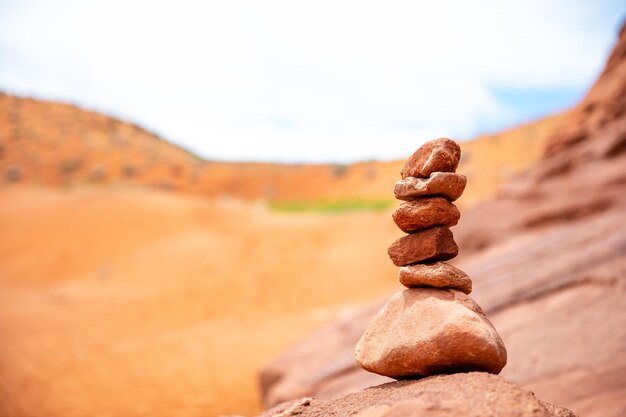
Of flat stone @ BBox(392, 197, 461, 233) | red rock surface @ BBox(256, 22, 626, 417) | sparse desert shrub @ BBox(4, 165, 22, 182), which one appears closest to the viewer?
flat stone @ BBox(392, 197, 461, 233)

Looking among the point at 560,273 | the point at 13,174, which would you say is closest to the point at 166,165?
the point at 13,174

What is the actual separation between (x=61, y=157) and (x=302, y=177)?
21358mm

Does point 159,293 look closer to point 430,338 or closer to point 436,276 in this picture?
point 436,276

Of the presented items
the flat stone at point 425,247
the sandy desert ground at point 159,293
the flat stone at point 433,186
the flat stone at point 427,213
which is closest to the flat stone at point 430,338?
the flat stone at point 425,247

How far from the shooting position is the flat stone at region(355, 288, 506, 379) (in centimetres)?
322

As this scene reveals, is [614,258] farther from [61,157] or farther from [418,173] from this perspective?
[61,157]

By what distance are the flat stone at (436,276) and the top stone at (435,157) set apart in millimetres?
658

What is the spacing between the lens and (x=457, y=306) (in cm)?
338

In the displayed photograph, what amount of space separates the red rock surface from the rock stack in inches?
72.4

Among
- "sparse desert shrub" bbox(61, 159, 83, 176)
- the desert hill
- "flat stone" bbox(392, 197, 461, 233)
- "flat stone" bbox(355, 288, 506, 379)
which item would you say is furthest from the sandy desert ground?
the desert hill

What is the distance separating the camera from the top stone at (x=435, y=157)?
11.9 feet

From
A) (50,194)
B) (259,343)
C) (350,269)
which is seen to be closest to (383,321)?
(259,343)

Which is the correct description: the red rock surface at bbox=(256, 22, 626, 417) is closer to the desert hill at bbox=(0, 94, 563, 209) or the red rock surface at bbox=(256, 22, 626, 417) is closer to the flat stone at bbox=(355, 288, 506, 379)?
the flat stone at bbox=(355, 288, 506, 379)

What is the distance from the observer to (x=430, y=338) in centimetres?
328
